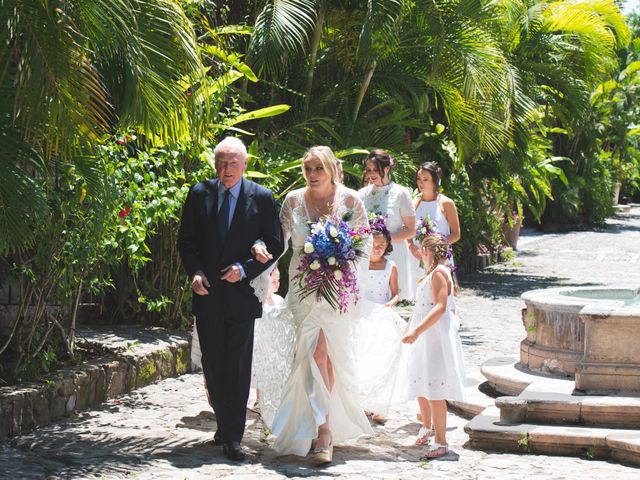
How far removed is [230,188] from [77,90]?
113 centimetres

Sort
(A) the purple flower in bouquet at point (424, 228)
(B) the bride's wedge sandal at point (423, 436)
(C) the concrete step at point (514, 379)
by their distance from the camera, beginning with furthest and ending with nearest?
(A) the purple flower in bouquet at point (424, 228), (C) the concrete step at point (514, 379), (B) the bride's wedge sandal at point (423, 436)

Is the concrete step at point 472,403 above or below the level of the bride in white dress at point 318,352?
below

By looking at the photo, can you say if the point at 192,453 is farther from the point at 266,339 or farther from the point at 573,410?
the point at 573,410

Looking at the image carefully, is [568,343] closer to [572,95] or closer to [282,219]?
[282,219]

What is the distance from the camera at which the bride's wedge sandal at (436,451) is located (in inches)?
275

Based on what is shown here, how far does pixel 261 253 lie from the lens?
6910mm

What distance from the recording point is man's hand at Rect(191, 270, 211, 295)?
6.87 metres

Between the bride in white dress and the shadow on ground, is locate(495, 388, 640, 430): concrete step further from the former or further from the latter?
the shadow on ground

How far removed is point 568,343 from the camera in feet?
27.8

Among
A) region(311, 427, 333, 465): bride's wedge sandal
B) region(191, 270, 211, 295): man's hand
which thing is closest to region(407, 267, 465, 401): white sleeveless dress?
region(311, 427, 333, 465): bride's wedge sandal

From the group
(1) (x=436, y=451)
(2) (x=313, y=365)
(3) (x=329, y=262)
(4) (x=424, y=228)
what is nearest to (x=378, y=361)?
(2) (x=313, y=365)

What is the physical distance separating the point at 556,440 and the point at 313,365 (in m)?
1.62

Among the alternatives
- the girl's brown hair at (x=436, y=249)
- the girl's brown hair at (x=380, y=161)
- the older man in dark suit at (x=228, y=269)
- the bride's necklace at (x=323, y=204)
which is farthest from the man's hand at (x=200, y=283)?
the girl's brown hair at (x=380, y=161)

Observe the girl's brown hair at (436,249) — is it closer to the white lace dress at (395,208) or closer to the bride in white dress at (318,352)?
the bride in white dress at (318,352)
